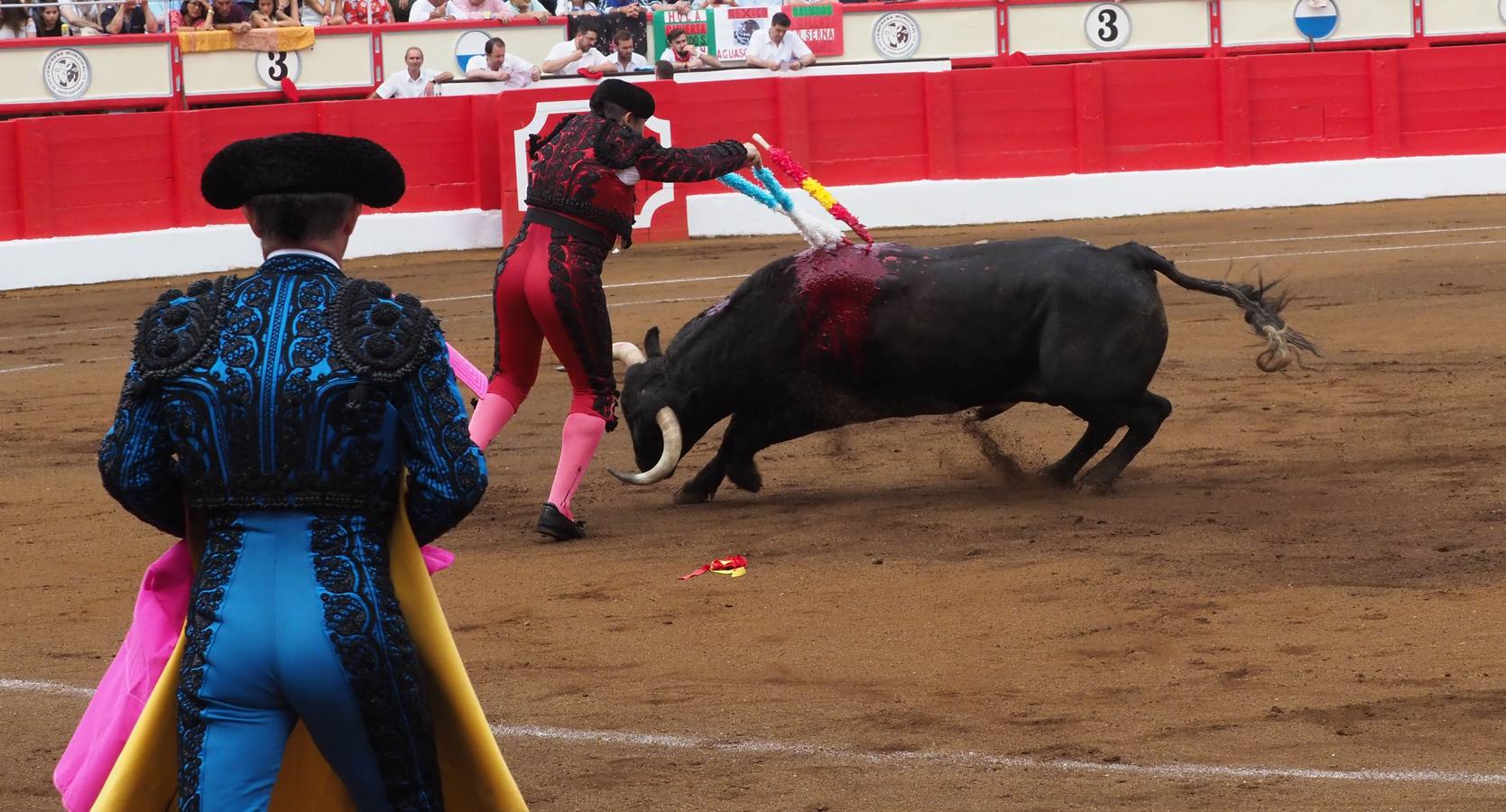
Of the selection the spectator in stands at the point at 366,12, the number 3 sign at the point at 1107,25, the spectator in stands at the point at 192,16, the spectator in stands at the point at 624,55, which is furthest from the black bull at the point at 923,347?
the number 3 sign at the point at 1107,25

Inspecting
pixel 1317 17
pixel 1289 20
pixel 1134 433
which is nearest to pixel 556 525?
pixel 1134 433

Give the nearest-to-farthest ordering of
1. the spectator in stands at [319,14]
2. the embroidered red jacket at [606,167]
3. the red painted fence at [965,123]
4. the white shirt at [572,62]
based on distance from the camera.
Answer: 1. the embroidered red jacket at [606,167]
2. the red painted fence at [965,123]
3. the white shirt at [572,62]
4. the spectator in stands at [319,14]

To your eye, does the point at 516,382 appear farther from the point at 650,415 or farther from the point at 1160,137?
the point at 1160,137

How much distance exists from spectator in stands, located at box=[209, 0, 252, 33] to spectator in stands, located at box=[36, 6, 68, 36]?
1149 millimetres

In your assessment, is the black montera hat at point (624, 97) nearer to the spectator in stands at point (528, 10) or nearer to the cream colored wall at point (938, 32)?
the spectator in stands at point (528, 10)

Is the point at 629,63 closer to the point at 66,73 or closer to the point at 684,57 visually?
the point at 684,57

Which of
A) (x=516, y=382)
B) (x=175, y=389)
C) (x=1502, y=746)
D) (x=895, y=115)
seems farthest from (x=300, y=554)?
(x=895, y=115)

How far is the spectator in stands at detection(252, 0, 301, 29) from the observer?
52.6 feet

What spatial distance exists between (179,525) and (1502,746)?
2.55 meters

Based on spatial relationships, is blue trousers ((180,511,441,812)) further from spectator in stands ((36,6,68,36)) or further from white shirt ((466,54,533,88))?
spectator in stands ((36,6,68,36))

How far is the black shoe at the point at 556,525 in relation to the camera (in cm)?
615

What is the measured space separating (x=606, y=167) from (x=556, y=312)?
1.53 feet

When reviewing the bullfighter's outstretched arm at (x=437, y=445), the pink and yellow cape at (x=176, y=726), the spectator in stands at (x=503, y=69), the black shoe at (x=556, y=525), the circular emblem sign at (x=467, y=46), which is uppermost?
the circular emblem sign at (x=467, y=46)

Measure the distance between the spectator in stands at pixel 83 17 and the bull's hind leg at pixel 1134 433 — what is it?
1150 cm
